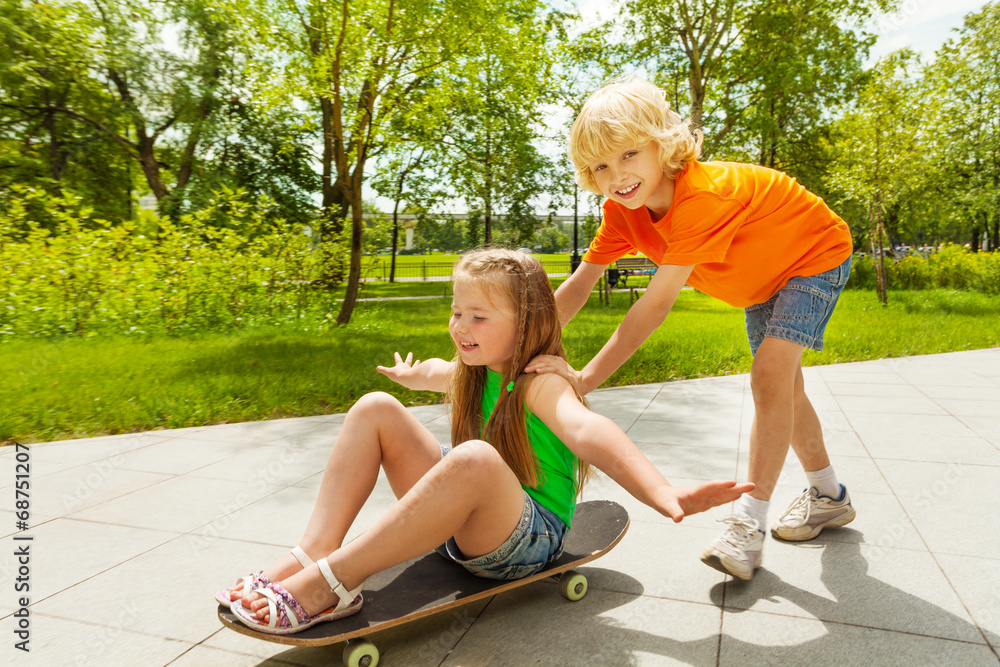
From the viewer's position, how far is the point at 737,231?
231 cm

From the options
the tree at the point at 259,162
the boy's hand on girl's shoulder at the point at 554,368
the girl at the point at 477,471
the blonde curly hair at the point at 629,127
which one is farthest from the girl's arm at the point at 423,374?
the tree at the point at 259,162

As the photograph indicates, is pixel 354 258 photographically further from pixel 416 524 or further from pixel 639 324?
pixel 416 524

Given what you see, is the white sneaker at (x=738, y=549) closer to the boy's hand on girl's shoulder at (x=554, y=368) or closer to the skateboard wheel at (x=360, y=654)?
the boy's hand on girl's shoulder at (x=554, y=368)

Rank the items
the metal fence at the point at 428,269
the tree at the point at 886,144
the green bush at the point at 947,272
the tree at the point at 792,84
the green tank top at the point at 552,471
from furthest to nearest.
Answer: the metal fence at the point at 428,269, the tree at the point at 792,84, the green bush at the point at 947,272, the tree at the point at 886,144, the green tank top at the point at 552,471

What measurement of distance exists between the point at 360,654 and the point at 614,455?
2.84 feet

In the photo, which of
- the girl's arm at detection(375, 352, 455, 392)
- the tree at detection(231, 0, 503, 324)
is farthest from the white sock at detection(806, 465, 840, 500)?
the tree at detection(231, 0, 503, 324)

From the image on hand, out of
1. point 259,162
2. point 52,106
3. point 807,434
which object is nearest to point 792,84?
point 259,162

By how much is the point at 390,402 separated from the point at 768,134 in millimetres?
18142

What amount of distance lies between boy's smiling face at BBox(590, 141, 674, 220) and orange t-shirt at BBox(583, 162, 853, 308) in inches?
2.3

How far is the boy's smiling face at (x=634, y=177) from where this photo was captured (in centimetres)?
209

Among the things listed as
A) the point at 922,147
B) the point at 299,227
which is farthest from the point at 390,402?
the point at 922,147

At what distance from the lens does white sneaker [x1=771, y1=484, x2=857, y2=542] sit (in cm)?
262

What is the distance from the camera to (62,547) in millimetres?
2639

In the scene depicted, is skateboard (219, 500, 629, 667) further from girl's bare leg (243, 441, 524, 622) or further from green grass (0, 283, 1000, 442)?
green grass (0, 283, 1000, 442)
